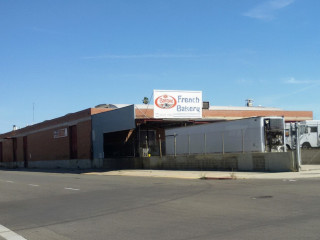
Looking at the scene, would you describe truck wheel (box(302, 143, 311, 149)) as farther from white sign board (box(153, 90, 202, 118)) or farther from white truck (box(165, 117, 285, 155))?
white sign board (box(153, 90, 202, 118))

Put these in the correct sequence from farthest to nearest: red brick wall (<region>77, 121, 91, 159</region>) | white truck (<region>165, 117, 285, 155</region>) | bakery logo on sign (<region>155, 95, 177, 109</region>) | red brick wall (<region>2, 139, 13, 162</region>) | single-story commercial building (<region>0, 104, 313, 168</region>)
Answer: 1. red brick wall (<region>2, 139, 13, 162</region>)
2. red brick wall (<region>77, 121, 91, 159</region>)
3. bakery logo on sign (<region>155, 95, 177, 109</region>)
4. single-story commercial building (<region>0, 104, 313, 168</region>)
5. white truck (<region>165, 117, 285, 155</region>)

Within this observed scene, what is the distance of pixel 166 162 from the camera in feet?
113

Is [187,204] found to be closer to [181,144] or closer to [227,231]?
[227,231]

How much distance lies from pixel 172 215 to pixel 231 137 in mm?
21431

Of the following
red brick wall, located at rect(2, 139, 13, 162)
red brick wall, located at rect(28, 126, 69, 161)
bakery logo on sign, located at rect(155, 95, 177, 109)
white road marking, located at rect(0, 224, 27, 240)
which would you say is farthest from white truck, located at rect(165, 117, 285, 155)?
red brick wall, located at rect(2, 139, 13, 162)

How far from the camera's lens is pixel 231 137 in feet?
102

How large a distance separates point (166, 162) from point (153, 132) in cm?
1069

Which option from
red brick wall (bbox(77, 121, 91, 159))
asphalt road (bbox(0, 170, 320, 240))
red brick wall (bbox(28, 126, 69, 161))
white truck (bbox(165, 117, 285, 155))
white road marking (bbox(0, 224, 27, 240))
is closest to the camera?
asphalt road (bbox(0, 170, 320, 240))

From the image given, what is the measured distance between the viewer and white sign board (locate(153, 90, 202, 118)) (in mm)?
39781

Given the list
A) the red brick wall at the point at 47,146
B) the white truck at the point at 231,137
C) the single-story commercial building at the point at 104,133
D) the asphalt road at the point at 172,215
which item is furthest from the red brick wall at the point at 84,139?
the asphalt road at the point at 172,215

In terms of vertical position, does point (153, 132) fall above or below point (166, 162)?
above

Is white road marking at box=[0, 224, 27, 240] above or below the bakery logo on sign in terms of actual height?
below

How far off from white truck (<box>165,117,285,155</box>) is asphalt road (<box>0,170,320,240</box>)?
1320cm

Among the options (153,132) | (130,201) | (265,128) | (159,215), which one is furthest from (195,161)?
(159,215)
